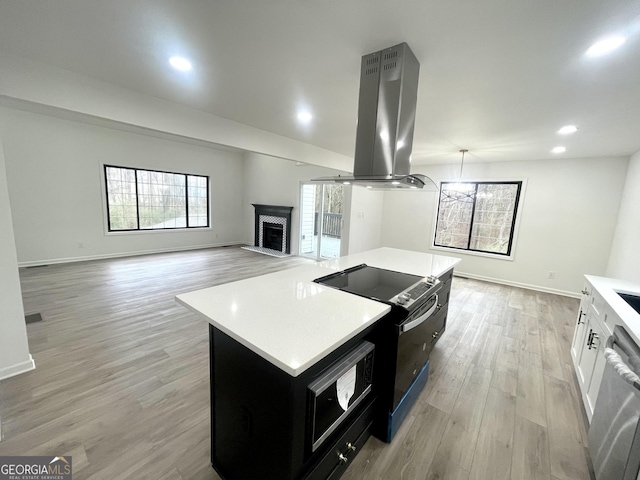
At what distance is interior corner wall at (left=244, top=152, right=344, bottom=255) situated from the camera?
21.5 feet

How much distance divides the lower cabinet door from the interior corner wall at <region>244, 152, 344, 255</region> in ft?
16.7

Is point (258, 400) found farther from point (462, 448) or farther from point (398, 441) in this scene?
point (462, 448)

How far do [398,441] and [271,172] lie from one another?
667 centimetres

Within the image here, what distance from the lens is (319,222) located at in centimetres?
632

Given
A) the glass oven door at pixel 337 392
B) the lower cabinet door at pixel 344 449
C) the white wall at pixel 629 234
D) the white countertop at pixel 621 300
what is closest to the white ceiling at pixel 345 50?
the white wall at pixel 629 234

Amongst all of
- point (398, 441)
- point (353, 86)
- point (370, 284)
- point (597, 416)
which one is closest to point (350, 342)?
point (370, 284)

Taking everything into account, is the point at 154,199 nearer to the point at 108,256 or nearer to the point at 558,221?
the point at 108,256

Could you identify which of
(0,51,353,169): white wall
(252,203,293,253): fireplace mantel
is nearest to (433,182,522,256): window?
(252,203,293,253): fireplace mantel

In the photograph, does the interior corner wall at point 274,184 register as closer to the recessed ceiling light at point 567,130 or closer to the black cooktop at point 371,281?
the recessed ceiling light at point 567,130

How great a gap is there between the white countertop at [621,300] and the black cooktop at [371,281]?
110 centimetres

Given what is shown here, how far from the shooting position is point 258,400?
1.09 metres

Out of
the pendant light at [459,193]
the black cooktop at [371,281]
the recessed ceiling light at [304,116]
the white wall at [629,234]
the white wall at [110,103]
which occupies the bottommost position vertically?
the black cooktop at [371,281]

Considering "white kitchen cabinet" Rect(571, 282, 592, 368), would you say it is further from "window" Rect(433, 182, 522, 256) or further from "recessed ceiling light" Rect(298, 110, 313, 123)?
"recessed ceiling light" Rect(298, 110, 313, 123)

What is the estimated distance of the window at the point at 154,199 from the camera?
5672 mm
